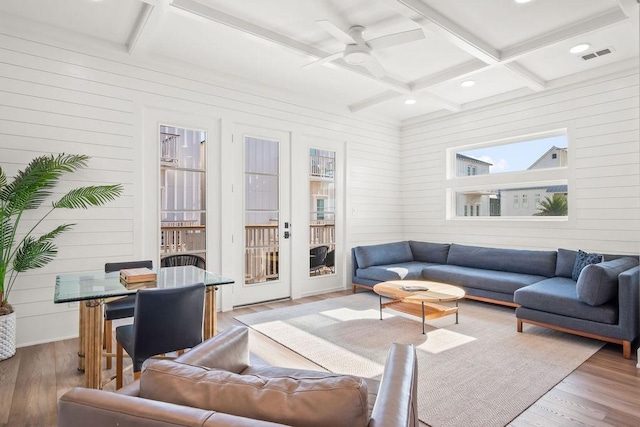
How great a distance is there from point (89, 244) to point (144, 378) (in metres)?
3.08

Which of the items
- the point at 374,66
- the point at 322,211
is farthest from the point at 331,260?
the point at 374,66

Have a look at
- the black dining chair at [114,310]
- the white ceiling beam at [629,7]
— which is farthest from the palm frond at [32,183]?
the white ceiling beam at [629,7]

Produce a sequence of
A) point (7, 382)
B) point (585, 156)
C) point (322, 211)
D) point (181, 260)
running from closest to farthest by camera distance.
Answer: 1. point (7, 382)
2. point (181, 260)
3. point (585, 156)
4. point (322, 211)

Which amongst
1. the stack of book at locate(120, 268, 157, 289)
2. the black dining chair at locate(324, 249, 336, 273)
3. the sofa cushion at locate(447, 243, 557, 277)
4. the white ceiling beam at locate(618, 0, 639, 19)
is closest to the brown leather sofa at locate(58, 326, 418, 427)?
the stack of book at locate(120, 268, 157, 289)

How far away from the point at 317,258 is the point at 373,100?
2490mm

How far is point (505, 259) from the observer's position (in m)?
5.04

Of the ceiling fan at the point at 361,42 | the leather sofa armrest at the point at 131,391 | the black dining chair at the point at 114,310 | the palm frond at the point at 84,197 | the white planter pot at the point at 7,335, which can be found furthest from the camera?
the palm frond at the point at 84,197

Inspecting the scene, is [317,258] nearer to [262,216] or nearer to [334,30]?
[262,216]

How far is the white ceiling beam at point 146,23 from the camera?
9.76ft

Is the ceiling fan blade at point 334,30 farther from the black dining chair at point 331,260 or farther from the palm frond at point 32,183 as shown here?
the black dining chair at point 331,260

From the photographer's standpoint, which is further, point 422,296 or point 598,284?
point 422,296

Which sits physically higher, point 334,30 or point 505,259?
point 334,30

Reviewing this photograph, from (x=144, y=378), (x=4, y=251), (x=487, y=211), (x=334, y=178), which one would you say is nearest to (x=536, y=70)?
(x=487, y=211)

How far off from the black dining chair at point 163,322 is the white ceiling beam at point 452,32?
2.65 m
